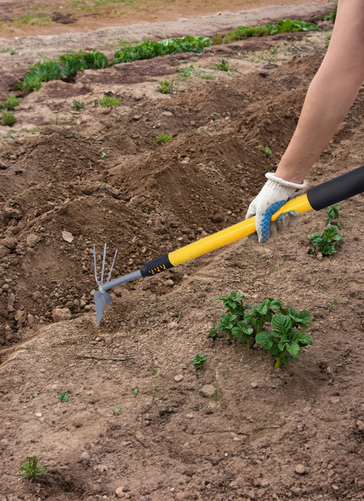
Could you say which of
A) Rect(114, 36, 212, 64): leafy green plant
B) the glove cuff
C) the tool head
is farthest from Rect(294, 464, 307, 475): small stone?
Rect(114, 36, 212, 64): leafy green plant

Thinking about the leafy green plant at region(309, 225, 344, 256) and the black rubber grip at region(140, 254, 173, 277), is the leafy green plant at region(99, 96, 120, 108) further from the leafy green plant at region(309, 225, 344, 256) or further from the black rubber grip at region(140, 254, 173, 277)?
the black rubber grip at region(140, 254, 173, 277)

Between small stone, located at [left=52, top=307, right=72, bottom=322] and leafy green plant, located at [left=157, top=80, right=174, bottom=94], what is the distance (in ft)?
16.4

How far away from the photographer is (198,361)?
2516 mm

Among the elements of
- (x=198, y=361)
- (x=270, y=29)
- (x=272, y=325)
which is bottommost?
(x=198, y=361)

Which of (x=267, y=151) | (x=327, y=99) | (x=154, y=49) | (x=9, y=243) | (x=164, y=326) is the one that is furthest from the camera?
(x=154, y=49)

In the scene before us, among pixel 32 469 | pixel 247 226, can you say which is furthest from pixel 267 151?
pixel 32 469

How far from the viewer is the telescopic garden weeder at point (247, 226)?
7.01 ft

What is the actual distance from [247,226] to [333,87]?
0.87m

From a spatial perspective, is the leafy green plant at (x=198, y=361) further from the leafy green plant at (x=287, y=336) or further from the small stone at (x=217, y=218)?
the small stone at (x=217, y=218)

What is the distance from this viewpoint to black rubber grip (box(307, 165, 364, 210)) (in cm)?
211

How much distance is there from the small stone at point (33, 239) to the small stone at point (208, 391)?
5.92 ft

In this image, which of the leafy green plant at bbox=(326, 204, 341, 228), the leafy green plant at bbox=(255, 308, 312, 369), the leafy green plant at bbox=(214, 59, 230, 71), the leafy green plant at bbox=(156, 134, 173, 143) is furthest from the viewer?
the leafy green plant at bbox=(214, 59, 230, 71)

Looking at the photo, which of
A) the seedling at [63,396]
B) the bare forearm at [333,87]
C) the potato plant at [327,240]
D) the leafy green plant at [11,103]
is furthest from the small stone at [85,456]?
the leafy green plant at [11,103]

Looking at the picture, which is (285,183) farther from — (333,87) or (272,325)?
(272,325)
